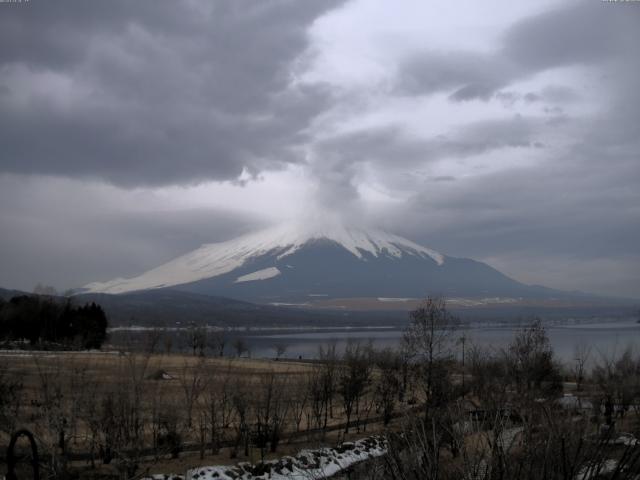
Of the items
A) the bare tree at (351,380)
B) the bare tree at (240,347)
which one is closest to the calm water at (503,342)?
the bare tree at (240,347)

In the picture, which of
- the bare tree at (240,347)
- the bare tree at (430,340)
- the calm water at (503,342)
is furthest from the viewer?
the bare tree at (240,347)

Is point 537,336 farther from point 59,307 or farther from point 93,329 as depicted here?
point 59,307

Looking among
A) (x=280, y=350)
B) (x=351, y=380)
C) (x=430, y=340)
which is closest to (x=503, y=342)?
(x=280, y=350)

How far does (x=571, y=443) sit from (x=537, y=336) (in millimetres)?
33786

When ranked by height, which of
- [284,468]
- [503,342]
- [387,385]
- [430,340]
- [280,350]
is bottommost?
[280,350]

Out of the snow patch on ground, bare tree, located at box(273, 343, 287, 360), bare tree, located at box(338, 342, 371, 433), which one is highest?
bare tree, located at box(338, 342, 371, 433)

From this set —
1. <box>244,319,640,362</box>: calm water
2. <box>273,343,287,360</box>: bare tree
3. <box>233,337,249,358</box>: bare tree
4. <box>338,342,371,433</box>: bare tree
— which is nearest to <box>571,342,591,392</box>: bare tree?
<box>244,319,640,362</box>: calm water

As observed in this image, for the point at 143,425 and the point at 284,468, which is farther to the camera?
the point at 143,425

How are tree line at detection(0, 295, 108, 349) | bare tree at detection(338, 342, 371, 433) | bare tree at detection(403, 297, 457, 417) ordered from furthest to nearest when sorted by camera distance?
tree line at detection(0, 295, 108, 349)
bare tree at detection(338, 342, 371, 433)
bare tree at detection(403, 297, 457, 417)

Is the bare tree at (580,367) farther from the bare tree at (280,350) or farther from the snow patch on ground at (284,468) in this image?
the bare tree at (280,350)

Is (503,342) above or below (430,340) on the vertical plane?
below

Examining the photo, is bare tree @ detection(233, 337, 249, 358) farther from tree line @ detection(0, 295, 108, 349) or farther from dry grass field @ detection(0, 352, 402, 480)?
dry grass field @ detection(0, 352, 402, 480)

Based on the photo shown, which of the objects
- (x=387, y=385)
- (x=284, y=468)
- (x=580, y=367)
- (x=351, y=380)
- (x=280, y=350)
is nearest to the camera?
(x=284, y=468)

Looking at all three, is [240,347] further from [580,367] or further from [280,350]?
[580,367]
